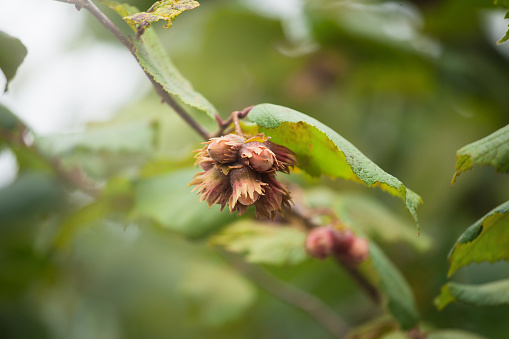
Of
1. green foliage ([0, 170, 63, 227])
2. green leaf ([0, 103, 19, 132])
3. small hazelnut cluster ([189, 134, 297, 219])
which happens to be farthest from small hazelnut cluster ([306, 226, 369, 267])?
green foliage ([0, 170, 63, 227])

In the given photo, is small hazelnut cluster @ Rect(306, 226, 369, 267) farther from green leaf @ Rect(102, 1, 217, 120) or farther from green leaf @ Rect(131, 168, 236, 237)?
green leaf @ Rect(102, 1, 217, 120)

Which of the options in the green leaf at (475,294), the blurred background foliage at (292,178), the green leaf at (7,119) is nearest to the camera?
the green leaf at (475,294)

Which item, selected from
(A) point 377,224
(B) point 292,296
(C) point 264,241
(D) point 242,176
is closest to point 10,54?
(D) point 242,176

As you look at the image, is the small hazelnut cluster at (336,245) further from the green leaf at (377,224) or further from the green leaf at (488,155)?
the green leaf at (488,155)

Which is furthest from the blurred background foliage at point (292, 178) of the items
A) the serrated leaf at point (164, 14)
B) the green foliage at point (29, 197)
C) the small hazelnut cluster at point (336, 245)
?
the serrated leaf at point (164, 14)

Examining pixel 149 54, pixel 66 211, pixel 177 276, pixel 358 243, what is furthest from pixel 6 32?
pixel 177 276

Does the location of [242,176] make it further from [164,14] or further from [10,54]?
[10,54]
